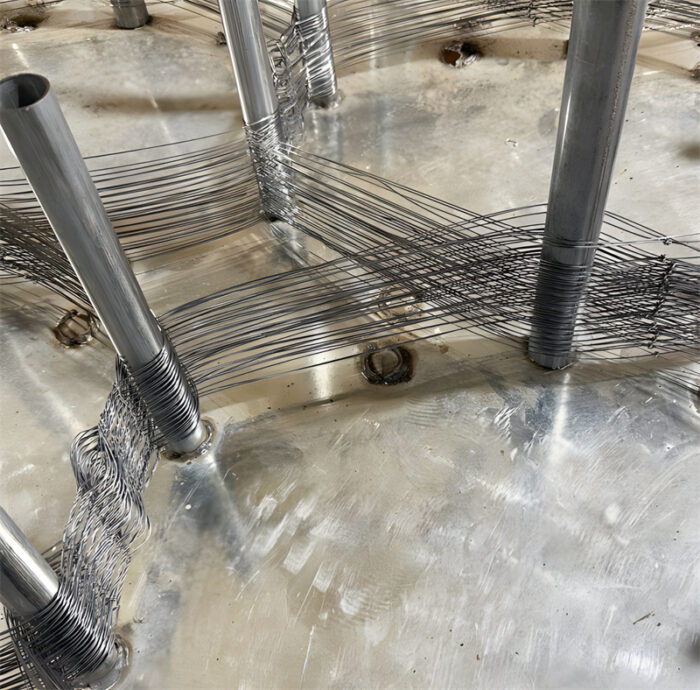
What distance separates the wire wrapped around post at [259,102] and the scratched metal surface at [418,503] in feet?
0.61

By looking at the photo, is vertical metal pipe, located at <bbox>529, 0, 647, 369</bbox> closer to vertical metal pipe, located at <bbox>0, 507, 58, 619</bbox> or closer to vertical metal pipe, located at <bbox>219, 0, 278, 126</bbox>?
vertical metal pipe, located at <bbox>219, 0, 278, 126</bbox>

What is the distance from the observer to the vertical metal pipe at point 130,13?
13.2ft

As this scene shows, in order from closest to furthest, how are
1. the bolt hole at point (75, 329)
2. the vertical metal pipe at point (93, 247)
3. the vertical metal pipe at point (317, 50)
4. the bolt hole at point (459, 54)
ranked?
the vertical metal pipe at point (93, 247) < the bolt hole at point (75, 329) < the vertical metal pipe at point (317, 50) < the bolt hole at point (459, 54)

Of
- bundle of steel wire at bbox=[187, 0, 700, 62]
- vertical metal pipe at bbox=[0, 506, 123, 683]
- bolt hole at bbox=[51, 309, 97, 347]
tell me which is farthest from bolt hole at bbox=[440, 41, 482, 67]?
vertical metal pipe at bbox=[0, 506, 123, 683]

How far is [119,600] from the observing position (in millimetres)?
2244

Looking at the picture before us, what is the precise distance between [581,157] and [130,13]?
2.92 metres

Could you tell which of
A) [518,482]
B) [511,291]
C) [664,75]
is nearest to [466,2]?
[664,75]

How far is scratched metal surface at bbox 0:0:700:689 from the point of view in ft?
6.93

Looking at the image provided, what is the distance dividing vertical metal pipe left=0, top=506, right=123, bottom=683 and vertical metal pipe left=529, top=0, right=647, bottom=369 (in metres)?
1.58

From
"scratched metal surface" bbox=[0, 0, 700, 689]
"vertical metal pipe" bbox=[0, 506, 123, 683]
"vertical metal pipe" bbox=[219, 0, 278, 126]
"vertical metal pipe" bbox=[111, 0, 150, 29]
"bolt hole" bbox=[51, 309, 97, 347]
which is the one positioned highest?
"vertical metal pipe" bbox=[219, 0, 278, 126]

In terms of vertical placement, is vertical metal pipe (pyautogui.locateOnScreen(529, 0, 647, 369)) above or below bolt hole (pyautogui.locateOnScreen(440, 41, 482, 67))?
above

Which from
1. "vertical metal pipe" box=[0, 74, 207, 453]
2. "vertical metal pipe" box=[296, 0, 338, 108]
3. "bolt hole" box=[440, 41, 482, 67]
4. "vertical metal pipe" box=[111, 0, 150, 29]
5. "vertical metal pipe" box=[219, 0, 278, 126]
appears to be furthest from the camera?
"vertical metal pipe" box=[111, 0, 150, 29]

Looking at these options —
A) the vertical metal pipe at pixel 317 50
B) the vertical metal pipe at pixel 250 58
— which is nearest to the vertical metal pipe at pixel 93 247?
the vertical metal pipe at pixel 250 58

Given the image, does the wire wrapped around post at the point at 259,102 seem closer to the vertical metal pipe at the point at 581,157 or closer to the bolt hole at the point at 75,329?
the bolt hole at the point at 75,329
